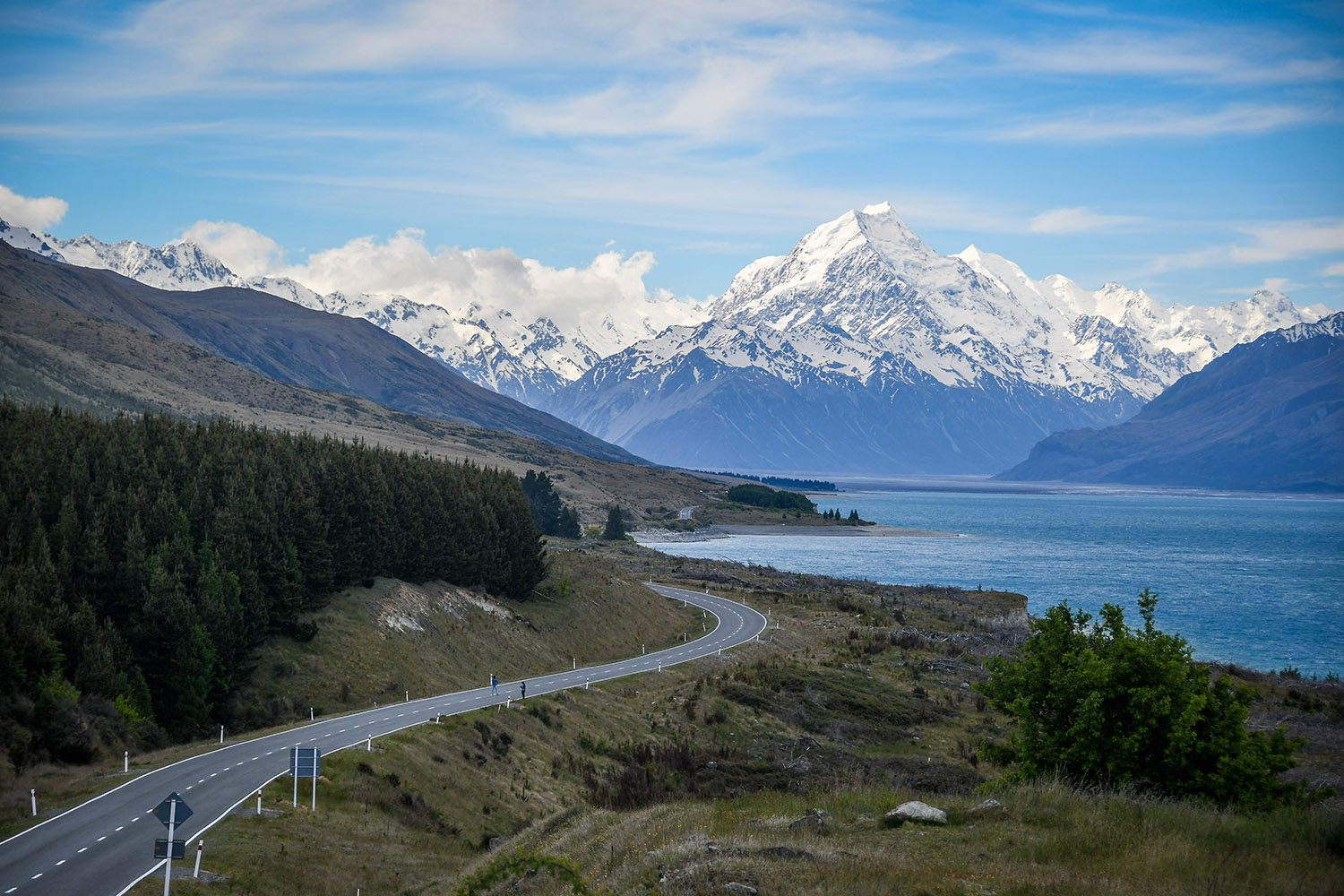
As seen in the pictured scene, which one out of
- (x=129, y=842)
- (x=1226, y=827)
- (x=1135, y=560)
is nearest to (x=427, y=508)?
(x=129, y=842)

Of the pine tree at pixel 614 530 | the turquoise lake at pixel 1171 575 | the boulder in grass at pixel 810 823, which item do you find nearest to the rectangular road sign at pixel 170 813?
the boulder in grass at pixel 810 823

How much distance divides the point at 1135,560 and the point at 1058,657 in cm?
14494

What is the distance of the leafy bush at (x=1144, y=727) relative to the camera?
26.8 meters

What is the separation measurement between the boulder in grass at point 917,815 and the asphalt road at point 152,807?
52.8 feet

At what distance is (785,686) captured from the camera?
60781 mm

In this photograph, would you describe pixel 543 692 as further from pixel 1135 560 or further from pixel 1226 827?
pixel 1135 560

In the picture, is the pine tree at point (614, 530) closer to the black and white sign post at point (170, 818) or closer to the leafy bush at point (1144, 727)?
the leafy bush at point (1144, 727)

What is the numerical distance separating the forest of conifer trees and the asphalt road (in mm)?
4994

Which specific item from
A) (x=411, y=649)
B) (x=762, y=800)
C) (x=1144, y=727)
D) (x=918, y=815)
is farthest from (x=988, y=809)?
(x=411, y=649)

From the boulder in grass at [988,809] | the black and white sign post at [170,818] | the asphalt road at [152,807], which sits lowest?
the asphalt road at [152,807]

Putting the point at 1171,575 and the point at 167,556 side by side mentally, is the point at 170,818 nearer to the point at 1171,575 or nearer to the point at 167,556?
the point at 167,556

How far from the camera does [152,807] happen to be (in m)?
29.9

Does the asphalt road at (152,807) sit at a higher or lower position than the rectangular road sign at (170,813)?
lower

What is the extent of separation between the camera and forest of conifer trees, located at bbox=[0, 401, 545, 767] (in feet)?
132
